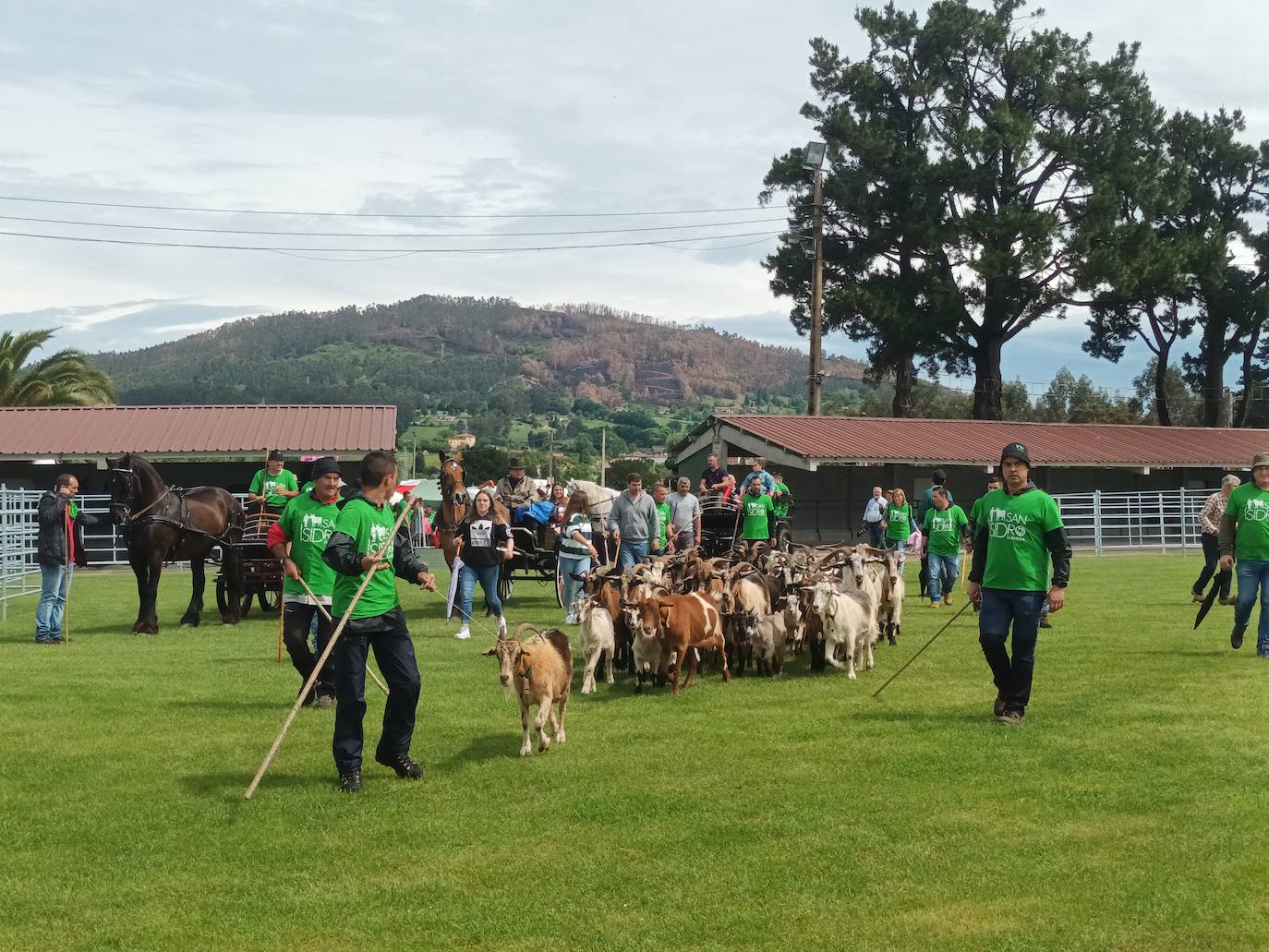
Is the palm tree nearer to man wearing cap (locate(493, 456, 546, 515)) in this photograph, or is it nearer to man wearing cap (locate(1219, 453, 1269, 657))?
man wearing cap (locate(493, 456, 546, 515))

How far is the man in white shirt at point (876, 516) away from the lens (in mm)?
23891

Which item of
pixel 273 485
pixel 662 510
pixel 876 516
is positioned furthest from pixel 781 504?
pixel 273 485

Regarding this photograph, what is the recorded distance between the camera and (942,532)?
18.7m

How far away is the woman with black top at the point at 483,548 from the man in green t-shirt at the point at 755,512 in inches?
218

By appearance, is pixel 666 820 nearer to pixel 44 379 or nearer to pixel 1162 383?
Answer: pixel 44 379

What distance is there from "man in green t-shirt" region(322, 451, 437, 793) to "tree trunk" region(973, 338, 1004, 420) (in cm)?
4512

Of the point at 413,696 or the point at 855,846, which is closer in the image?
the point at 855,846

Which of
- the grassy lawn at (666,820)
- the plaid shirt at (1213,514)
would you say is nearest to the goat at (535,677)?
the grassy lawn at (666,820)

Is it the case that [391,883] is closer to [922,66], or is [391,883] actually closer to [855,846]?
[855,846]

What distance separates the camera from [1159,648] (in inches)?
547

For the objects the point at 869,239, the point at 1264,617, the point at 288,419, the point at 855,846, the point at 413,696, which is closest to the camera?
the point at 855,846

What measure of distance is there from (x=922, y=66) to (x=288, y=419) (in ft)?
95.7

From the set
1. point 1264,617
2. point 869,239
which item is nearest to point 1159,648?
point 1264,617

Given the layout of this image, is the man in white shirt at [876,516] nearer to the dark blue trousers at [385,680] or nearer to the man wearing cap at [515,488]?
the man wearing cap at [515,488]
